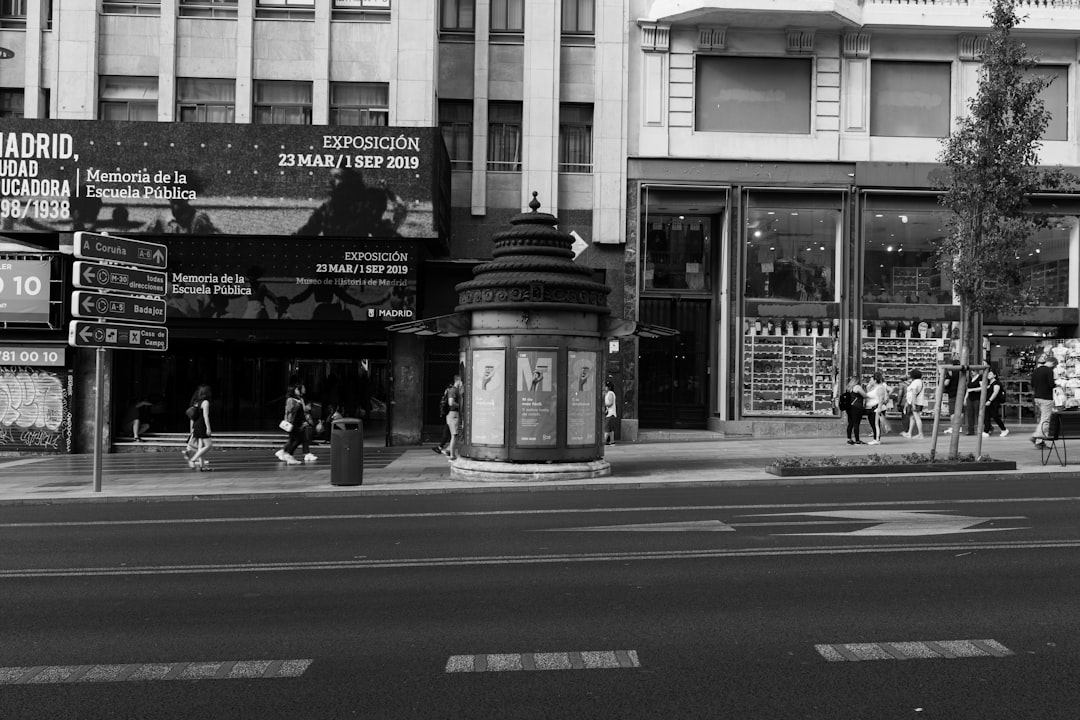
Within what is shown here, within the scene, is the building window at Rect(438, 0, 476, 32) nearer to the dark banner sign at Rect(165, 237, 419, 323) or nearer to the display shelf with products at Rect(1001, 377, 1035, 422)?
the dark banner sign at Rect(165, 237, 419, 323)

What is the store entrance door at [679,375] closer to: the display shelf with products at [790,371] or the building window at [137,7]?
the display shelf with products at [790,371]

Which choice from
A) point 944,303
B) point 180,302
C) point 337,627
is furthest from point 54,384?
point 944,303

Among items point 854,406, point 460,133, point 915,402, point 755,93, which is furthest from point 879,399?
point 460,133

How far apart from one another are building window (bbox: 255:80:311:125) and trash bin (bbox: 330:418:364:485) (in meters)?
11.7

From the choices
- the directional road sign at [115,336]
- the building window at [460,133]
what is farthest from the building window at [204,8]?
the directional road sign at [115,336]

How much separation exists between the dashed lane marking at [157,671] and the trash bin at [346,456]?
9572 mm

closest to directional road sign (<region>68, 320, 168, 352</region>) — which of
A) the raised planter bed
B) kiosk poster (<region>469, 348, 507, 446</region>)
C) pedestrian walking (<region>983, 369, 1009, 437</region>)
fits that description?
kiosk poster (<region>469, 348, 507, 446</region>)

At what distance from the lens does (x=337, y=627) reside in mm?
6145

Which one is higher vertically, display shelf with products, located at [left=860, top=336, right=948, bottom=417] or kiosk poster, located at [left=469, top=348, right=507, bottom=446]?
display shelf with products, located at [left=860, top=336, right=948, bottom=417]

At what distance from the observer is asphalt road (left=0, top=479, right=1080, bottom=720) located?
4773 mm

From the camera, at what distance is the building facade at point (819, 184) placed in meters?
23.8

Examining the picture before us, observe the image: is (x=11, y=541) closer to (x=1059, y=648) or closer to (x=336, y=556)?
(x=336, y=556)

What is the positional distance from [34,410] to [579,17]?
16.9 m

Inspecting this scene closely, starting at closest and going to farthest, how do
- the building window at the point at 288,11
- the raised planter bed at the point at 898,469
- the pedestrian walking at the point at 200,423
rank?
the raised planter bed at the point at 898,469 < the pedestrian walking at the point at 200,423 < the building window at the point at 288,11
